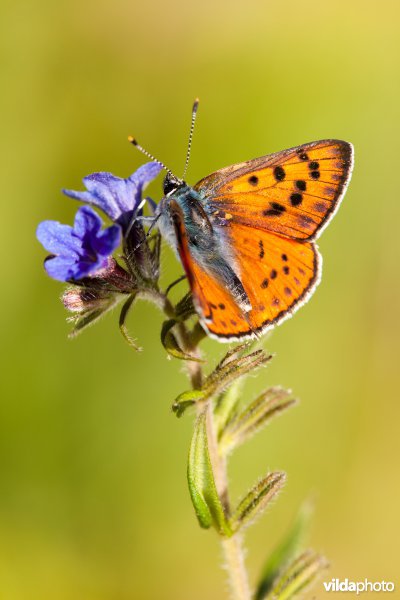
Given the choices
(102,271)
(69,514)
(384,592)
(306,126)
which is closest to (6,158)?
(306,126)

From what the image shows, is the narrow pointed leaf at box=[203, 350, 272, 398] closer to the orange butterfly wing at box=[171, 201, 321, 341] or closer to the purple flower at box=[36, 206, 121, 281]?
the orange butterfly wing at box=[171, 201, 321, 341]

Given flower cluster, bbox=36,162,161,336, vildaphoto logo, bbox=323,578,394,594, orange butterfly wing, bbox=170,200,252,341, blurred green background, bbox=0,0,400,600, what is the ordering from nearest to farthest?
orange butterfly wing, bbox=170,200,252,341
flower cluster, bbox=36,162,161,336
vildaphoto logo, bbox=323,578,394,594
blurred green background, bbox=0,0,400,600

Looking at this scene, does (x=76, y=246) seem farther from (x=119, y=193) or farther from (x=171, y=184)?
(x=171, y=184)

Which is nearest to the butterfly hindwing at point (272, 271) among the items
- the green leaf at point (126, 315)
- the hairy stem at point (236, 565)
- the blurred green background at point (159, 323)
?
the green leaf at point (126, 315)

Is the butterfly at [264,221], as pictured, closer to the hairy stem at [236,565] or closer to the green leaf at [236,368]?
the green leaf at [236,368]

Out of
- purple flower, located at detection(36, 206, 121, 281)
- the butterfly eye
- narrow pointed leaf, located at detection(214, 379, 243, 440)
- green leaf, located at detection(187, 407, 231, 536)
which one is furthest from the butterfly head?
green leaf, located at detection(187, 407, 231, 536)

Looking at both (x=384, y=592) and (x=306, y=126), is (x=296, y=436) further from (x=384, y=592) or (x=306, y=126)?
(x=306, y=126)

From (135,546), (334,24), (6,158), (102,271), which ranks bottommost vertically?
(135,546)
